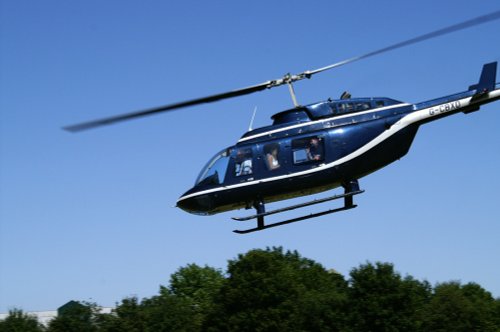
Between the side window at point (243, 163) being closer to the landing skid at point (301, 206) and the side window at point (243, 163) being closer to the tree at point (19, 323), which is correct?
the landing skid at point (301, 206)

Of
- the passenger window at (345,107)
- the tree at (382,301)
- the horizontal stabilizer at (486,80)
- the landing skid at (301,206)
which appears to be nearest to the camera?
the landing skid at (301,206)

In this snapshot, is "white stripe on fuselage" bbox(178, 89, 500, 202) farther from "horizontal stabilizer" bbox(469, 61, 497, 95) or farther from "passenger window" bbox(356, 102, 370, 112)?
"passenger window" bbox(356, 102, 370, 112)

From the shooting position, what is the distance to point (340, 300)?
70.2 m

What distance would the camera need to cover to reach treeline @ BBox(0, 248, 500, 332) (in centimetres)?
6856

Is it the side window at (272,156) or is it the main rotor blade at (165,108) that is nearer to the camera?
the main rotor blade at (165,108)

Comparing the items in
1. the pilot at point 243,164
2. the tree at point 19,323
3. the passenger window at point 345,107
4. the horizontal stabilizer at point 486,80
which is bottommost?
the pilot at point 243,164

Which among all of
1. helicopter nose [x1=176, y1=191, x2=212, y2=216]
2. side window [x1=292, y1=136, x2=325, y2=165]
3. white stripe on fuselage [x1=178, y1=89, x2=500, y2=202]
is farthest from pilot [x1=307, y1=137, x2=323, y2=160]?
helicopter nose [x1=176, y1=191, x2=212, y2=216]

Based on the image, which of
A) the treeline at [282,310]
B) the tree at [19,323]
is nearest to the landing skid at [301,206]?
the treeline at [282,310]

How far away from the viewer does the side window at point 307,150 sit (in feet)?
104

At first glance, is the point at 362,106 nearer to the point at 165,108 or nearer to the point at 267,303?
the point at 165,108

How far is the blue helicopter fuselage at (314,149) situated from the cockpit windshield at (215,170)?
4 cm

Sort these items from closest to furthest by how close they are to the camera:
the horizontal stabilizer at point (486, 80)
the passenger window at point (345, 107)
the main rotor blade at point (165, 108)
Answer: the main rotor blade at point (165, 108) < the passenger window at point (345, 107) < the horizontal stabilizer at point (486, 80)

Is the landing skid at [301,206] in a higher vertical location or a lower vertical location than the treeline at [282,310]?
lower

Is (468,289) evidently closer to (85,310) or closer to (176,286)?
(176,286)
